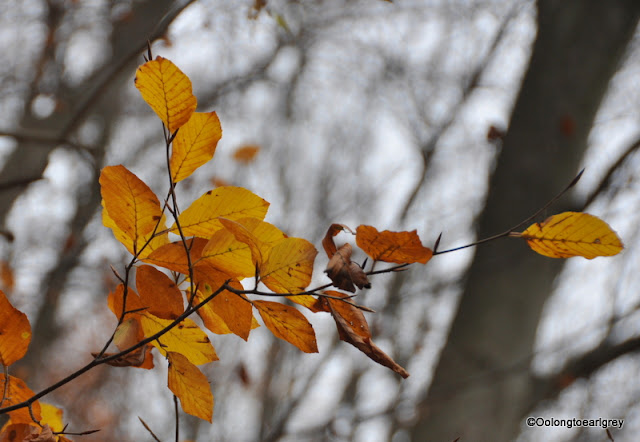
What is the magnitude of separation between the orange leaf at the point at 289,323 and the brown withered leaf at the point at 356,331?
0.02m

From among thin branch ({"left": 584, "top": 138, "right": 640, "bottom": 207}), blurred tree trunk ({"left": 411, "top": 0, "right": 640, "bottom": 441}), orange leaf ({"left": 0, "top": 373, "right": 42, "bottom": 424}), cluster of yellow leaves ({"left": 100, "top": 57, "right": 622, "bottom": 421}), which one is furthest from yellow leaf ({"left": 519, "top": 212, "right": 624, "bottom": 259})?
thin branch ({"left": 584, "top": 138, "right": 640, "bottom": 207})

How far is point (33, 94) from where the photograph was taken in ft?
6.10

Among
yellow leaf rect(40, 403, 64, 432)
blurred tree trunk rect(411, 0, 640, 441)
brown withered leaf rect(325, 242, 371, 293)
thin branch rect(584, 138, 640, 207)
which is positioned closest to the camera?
brown withered leaf rect(325, 242, 371, 293)

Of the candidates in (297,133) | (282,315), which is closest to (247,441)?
(297,133)

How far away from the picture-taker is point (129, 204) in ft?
0.86

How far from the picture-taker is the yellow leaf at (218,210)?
10.7 inches

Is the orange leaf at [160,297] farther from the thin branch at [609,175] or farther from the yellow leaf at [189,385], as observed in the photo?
the thin branch at [609,175]

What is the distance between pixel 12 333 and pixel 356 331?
0.20m

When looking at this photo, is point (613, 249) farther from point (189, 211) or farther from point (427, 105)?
point (427, 105)

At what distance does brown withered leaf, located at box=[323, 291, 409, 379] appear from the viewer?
0.25m

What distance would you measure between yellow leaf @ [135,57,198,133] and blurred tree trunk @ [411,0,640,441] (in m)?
0.85

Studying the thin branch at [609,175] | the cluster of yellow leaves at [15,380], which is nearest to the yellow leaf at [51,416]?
the cluster of yellow leaves at [15,380]

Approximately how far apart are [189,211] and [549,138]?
0.99 meters

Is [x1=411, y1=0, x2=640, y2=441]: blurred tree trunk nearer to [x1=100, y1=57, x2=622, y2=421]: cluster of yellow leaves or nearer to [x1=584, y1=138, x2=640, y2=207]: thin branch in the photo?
[x1=584, y1=138, x2=640, y2=207]: thin branch
